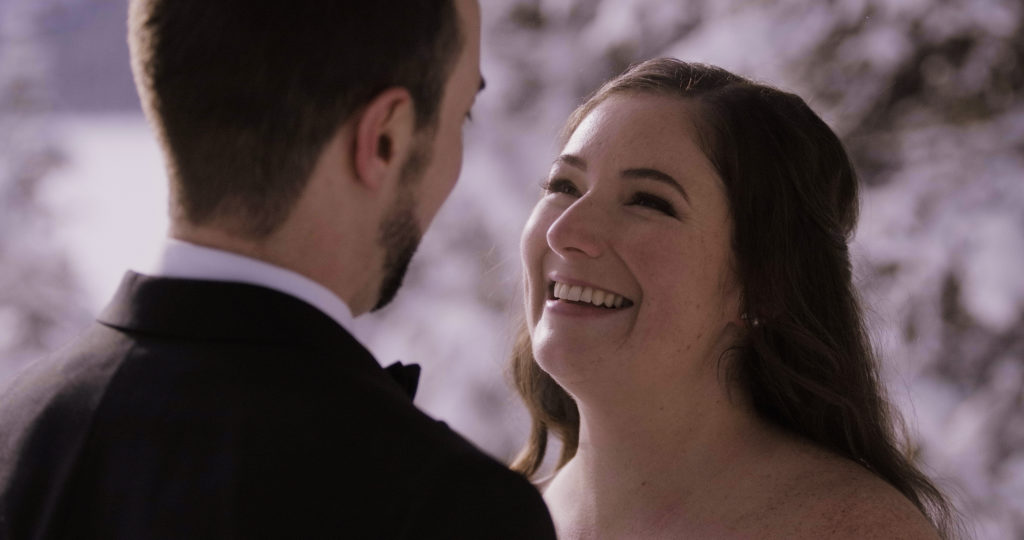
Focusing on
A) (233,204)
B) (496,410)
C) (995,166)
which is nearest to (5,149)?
(496,410)

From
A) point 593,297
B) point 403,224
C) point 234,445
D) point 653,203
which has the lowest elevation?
point 593,297

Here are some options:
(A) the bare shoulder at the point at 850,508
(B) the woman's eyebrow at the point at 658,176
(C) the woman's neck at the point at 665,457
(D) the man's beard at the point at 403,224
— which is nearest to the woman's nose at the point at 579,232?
(B) the woman's eyebrow at the point at 658,176

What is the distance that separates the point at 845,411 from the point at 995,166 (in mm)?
2008

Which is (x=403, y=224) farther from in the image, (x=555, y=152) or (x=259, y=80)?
(x=555, y=152)

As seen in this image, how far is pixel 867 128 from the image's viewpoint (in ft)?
13.6

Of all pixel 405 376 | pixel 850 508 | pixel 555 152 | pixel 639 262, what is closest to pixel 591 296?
pixel 639 262

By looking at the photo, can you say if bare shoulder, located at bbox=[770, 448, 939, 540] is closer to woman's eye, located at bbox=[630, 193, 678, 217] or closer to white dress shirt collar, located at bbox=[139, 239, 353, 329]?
woman's eye, located at bbox=[630, 193, 678, 217]

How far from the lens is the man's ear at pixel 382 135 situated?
112 centimetres

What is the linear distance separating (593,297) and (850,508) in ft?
2.15

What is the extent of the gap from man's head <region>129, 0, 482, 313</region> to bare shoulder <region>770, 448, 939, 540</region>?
47.8 inches

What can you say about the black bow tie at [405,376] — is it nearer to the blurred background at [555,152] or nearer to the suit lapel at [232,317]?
the suit lapel at [232,317]

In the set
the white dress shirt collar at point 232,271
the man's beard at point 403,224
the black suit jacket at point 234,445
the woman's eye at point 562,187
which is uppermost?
the man's beard at point 403,224

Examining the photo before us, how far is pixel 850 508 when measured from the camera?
2.06 metres

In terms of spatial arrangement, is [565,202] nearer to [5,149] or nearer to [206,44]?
[206,44]
